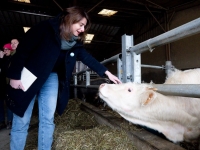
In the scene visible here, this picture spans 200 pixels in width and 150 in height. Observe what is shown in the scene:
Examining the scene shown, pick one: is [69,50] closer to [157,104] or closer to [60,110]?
[60,110]

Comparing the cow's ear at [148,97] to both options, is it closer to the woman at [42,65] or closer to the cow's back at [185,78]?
the cow's back at [185,78]

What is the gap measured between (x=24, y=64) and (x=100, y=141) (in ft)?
3.81

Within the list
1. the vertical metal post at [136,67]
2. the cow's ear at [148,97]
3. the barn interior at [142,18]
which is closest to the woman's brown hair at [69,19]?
the vertical metal post at [136,67]

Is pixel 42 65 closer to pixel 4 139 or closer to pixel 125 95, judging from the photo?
pixel 125 95

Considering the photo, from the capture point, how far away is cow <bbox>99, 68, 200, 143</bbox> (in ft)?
7.16

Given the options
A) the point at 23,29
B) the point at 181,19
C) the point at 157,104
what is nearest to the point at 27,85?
the point at 157,104

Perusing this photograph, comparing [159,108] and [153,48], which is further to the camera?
[159,108]

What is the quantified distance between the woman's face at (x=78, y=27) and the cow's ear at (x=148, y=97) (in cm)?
97

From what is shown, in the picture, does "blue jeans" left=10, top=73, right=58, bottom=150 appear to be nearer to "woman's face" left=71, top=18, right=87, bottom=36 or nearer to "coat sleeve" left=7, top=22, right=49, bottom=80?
"coat sleeve" left=7, top=22, right=49, bottom=80

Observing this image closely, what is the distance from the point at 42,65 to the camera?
2.02 meters

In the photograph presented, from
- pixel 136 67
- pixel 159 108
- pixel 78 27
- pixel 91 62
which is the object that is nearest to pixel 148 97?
pixel 159 108

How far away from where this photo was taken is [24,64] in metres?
1.99

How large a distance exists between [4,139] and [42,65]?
5.87 feet

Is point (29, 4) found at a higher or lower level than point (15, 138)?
higher
